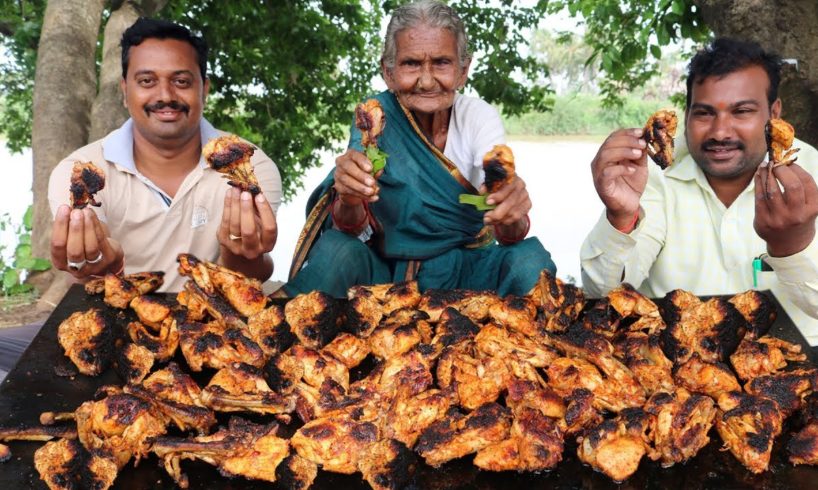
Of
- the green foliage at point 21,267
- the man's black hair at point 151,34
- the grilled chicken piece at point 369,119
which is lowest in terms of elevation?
the green foliage at point 21,267

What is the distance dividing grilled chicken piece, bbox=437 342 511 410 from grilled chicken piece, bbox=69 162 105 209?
1534 millimetres

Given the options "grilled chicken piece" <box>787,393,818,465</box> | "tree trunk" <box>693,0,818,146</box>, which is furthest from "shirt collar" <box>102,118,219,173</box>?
Answer: "tree trunk" <box>693,0,818,146</box>

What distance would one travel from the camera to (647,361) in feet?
7.58

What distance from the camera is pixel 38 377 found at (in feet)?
7.33

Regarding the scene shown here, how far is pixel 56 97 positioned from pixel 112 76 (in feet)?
1.41

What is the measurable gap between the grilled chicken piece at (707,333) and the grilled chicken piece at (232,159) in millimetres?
1632

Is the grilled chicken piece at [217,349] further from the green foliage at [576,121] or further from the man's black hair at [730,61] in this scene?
the green foliage at [576,121]

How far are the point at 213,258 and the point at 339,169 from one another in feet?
3.66

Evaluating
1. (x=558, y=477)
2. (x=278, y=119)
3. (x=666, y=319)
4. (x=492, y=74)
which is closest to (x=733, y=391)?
(x=666, y=319)

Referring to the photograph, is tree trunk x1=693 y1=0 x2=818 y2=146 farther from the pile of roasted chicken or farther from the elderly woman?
the pile of roasted chicken

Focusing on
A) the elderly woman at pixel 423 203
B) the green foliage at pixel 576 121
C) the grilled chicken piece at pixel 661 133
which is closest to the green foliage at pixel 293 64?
the elderly woman at pixel 423 203

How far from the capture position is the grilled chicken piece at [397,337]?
92.7 inches

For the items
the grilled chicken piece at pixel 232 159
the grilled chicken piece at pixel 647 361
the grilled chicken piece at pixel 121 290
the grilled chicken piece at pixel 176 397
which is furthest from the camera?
the grilled chicken piece at pixel 232 159

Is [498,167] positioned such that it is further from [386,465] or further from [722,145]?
[386,465]
